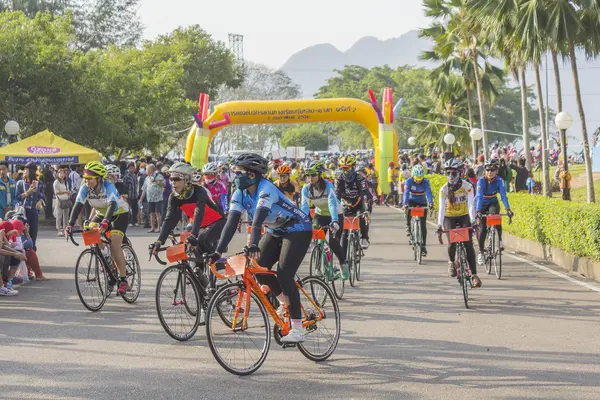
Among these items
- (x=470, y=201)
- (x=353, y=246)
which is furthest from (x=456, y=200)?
(x=353, y=246)

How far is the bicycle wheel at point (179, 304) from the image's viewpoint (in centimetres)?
894

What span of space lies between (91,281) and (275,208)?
431 cm

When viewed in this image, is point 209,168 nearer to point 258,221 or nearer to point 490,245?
point 490,245

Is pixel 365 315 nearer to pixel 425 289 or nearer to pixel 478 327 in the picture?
pixel 478 327

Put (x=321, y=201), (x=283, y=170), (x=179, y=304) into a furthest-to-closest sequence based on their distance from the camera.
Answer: (x=321, y=201)
(x=283, y=170)
(x=179, y=304)

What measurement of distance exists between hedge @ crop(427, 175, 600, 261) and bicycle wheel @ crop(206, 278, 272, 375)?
23.6ft

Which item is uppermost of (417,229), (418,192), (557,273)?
(418,192)

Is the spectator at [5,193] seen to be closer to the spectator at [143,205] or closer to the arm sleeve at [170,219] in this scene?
the arm sleeve at [170,219]

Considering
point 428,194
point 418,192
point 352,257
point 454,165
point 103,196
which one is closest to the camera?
point 103,196

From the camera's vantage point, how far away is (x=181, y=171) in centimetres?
951

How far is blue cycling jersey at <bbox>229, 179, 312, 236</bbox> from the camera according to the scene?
762 cm

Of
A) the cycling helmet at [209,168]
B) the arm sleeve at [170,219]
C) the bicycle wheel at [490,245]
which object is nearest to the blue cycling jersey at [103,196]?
the arm sleeve at [170,219]

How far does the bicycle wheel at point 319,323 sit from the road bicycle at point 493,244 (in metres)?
6.31

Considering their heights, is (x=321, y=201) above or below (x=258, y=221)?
above
